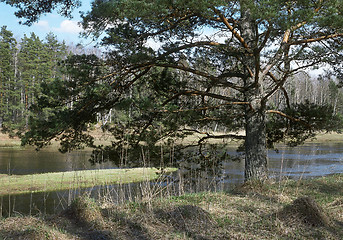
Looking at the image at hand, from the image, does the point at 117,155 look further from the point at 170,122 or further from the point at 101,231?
the point at 101,231

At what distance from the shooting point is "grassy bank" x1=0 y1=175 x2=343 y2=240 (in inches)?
148

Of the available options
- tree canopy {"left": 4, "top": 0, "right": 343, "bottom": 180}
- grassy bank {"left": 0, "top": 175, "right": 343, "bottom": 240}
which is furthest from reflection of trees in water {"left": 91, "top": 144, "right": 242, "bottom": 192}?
grassy bank {"left": 0, "top": 175, "right": 343, "bottom": 240}

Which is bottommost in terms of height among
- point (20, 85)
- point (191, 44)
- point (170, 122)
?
point (170, 122)

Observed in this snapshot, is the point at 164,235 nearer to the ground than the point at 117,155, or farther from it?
nearer to the ground

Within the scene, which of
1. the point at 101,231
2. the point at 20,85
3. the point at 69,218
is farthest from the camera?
the point at 20,85

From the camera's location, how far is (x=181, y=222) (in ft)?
14.1

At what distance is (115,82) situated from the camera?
808cm

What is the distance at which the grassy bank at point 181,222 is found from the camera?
3.77m

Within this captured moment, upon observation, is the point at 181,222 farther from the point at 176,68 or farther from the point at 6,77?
the point at 6,77

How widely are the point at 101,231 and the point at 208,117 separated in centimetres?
539

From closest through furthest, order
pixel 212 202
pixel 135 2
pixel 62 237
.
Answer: pixel 62 237, pixel 212 202, pixel 135 2

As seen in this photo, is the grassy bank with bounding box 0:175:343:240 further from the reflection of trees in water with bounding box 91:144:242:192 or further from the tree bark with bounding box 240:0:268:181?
the reflection of trees in water with bounding box 91:144:242:192

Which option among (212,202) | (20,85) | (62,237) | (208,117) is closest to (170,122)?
(208,117)

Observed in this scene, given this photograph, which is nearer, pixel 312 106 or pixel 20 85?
pixel 312 106
